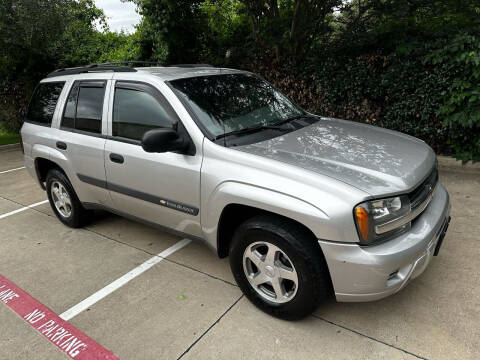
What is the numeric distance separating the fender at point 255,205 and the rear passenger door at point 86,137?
1.32 m

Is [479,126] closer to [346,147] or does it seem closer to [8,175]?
[346,147]

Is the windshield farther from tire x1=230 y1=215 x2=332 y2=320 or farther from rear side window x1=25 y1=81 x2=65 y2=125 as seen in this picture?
rear side window x1=25 y1=81 x2=65 y2=125

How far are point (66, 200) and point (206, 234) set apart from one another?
2220 mm

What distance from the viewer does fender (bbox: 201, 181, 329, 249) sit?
2.30 metres

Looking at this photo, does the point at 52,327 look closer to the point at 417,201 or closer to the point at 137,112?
the point at 137,112

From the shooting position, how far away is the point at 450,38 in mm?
5102

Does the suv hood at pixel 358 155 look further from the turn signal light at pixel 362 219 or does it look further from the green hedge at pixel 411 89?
the green hedge at pixel 411 89

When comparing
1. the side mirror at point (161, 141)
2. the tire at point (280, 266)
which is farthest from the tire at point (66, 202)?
the tire at point (280, 266)

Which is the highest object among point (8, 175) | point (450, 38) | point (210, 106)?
point (450, 38)

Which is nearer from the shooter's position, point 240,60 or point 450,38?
point 450,38

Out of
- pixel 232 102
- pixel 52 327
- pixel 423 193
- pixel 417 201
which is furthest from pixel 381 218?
pixel 52 327

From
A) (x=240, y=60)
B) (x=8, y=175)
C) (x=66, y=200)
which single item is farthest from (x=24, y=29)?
(x=66, y=200)

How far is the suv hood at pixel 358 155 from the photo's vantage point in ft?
7.89

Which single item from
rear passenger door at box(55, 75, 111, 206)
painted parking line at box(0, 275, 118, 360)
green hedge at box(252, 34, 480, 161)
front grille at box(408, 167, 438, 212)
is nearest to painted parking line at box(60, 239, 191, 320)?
painted parking line at box(0, 275, 118, 360)
